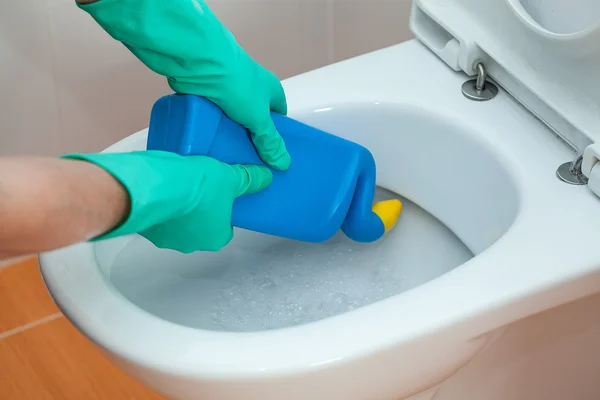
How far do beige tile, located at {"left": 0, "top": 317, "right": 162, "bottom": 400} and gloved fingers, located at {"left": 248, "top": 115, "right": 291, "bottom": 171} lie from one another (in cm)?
43

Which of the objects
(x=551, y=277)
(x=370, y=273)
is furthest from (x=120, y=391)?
(x=551, y=277)

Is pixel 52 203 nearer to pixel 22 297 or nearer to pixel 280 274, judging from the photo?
pixel 280 274

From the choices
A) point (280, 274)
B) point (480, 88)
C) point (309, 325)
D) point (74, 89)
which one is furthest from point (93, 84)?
point (309, 325)

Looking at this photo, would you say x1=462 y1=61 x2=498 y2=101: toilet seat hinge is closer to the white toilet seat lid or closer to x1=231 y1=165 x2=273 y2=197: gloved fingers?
the white toilet seat lid

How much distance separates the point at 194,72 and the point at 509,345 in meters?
0.36

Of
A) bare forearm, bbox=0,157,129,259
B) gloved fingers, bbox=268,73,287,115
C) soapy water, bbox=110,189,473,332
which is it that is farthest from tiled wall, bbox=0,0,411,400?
bare forearm, bbox=0,157,129,259

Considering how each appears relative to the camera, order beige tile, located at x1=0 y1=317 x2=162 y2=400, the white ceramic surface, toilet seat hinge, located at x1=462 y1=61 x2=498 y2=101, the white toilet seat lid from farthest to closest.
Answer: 1. beige tile, located at x1=0 y1=317 x2=162 y2=400
2. toilet seat hinge, located at x1=462 y1=61 x2=498 y2=101
3. the white toilet seat lid
4. the white ceramic surface

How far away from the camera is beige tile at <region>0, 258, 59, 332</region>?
1146 millimetres

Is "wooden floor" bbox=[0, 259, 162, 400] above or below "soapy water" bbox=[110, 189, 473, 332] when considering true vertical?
below

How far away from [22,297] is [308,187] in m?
0.58

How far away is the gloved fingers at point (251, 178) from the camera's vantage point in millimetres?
704

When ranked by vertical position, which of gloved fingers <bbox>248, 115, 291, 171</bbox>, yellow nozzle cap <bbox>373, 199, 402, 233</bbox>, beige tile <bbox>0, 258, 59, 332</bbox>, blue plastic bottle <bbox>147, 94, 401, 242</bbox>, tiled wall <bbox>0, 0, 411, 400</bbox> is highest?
gloved fingers <bbox>248, 115, 291, 171</bbox>

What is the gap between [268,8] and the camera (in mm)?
1223

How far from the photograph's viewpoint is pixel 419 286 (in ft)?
2.06
